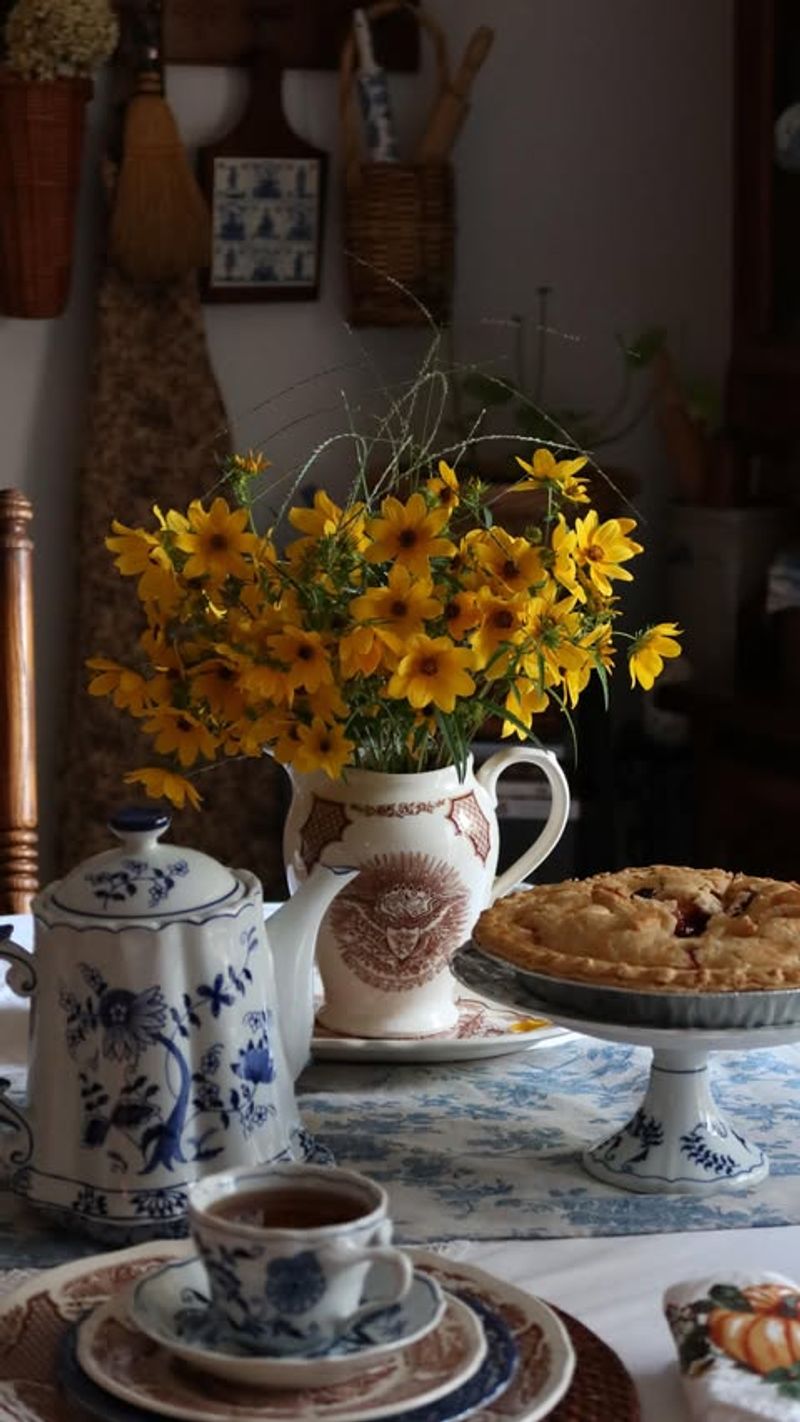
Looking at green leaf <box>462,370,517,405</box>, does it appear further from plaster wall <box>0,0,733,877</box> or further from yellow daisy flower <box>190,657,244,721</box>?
yellow daisy flower <box>190,657,244,721</box>

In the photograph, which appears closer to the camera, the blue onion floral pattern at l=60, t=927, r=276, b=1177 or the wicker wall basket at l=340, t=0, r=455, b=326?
the blue onion floral pattern at l=60, t=927, r=276, b=1177

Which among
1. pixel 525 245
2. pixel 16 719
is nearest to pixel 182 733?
pixel 16 719

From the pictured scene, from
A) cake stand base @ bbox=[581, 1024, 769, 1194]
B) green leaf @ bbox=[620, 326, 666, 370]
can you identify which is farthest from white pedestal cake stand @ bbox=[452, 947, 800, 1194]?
green leaf @ bbox=[620, 326, 666, 370]

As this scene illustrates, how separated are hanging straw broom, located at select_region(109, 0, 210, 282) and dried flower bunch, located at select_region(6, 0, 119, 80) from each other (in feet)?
0.30

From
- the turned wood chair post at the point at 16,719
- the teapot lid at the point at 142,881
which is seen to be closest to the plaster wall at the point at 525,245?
the turned wood chair post at the point at 16,719

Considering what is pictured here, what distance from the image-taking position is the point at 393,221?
10.2 feet

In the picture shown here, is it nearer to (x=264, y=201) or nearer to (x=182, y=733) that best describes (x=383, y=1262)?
(x=182, y=733)

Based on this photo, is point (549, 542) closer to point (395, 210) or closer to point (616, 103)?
point (395, 210)

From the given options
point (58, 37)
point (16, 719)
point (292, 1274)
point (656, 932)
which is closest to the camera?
point (292, 1274)

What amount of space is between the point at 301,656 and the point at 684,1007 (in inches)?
11.2

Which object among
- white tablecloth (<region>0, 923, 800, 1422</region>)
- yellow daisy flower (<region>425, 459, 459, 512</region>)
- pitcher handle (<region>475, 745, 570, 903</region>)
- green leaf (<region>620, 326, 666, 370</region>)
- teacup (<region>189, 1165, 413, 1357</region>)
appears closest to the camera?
teacup (<region>189, 1165, 413, 1357</region>)

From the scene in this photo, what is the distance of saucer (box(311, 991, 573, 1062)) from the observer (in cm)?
132

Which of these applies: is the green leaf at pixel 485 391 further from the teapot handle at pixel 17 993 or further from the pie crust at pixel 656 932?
the teapot handle at pixel 17 993

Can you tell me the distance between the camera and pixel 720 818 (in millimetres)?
3000
